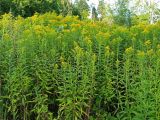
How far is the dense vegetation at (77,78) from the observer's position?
4.07 meters

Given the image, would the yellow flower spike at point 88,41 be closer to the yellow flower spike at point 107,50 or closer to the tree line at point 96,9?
the yellow flower spike at point 107,50

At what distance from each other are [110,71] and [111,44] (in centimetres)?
43

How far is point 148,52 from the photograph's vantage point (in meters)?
4.17

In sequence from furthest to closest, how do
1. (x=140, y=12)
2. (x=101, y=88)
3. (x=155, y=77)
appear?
(x=140, y=12) < (x=101, y=88) < (x=155, y=77)

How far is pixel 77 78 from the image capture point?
413 centimetres

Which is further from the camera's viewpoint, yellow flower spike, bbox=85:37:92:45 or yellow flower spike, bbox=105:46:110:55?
yellow flower spike, bbox=85:37:92:45

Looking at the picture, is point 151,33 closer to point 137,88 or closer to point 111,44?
point 111,44

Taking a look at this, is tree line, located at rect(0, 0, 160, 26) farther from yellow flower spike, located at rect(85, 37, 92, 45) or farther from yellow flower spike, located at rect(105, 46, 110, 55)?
yellow flower spike, located at rect(105, 46, 110, 55)

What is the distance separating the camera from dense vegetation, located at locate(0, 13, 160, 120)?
4070mm

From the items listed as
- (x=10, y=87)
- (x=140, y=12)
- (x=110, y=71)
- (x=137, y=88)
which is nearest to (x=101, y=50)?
(x=110, y=71)

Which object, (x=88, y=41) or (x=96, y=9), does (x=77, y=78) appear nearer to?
(x=88, y=41)

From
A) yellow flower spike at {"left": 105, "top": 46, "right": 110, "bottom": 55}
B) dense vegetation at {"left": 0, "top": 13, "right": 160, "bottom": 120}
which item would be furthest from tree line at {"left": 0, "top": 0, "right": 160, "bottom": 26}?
yellow flower spike at {"left": 105, "top": 46, "right": 110, "bottom": 55}

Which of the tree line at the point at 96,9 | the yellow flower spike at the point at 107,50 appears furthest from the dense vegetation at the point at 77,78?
the tree line at the point at 96,9

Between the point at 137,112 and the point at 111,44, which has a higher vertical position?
the point at 111,44
